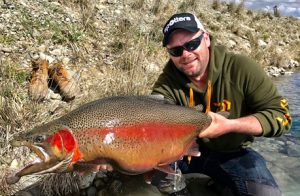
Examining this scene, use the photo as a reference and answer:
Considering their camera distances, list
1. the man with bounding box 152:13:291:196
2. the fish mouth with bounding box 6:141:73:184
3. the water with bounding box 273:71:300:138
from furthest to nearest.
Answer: the water with bounding box 273:71:300:138
the man with bounding box 152:13:291:196
the fish mouth with bounding box 6:141:73:184

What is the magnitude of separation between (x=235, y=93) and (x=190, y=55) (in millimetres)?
509

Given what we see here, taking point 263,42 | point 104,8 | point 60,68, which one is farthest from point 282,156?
point 263,42

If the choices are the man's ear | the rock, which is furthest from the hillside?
the man's ear

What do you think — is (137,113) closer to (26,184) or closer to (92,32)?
(26,184)

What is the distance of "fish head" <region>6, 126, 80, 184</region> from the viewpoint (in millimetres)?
2244

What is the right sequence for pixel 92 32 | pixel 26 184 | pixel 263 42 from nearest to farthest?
1. pixel 26 184
2. pixel 92 32
3. pixel 263 42

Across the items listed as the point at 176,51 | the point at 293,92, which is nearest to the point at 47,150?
the point at 176,51

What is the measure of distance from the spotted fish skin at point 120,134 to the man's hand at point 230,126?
0.76 feet

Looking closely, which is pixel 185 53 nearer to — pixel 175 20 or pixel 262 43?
pixel 175 20

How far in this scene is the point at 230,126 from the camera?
10.3 feet

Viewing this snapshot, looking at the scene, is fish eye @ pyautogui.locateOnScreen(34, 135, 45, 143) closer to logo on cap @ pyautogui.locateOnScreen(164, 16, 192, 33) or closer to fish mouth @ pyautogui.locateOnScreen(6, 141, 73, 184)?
fish mouth @ pyautogui.locateOnScreen(6, 141, 73, 184)

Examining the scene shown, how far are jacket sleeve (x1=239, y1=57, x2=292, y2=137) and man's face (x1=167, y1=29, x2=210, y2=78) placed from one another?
324 mm

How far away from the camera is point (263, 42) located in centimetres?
1409

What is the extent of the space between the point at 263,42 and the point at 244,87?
11139 mm
